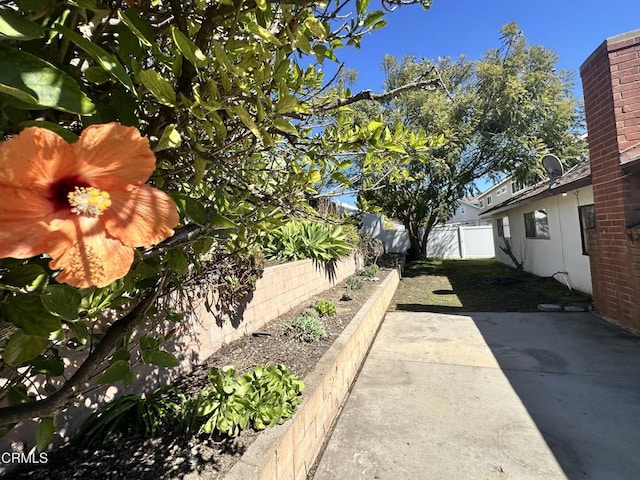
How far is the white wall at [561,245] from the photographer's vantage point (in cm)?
898

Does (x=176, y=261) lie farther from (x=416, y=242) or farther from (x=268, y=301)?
(x=416, y=242)

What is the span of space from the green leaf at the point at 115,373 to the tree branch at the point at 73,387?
8 centimetres

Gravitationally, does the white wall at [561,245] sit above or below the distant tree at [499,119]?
below

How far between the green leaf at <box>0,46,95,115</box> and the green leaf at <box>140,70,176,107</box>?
0.70 feet

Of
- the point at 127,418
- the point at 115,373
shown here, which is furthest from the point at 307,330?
the point at 115,373

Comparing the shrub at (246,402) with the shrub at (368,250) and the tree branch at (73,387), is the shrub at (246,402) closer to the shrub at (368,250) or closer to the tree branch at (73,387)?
the tree branch at (73,387)

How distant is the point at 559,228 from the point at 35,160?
1241cm

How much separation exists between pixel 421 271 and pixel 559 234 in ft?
20.2

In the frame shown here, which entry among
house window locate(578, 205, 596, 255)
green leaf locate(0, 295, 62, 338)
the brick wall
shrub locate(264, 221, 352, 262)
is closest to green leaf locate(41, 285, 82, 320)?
green leaf locate(0, 295, 62, 338)

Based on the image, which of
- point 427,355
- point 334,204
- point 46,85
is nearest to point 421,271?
point 334,204

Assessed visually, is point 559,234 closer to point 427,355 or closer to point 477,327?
point 477,327

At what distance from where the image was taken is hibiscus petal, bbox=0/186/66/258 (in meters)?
0.52

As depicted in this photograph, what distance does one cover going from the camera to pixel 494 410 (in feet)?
12.2

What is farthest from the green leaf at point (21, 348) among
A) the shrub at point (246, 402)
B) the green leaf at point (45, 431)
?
the shrub at point (246, 402)
